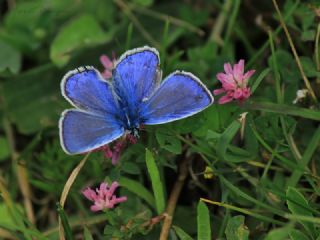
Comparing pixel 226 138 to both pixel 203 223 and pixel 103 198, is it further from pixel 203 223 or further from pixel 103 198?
pixel 103 198

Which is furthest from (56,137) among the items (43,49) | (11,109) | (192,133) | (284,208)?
(284,208)

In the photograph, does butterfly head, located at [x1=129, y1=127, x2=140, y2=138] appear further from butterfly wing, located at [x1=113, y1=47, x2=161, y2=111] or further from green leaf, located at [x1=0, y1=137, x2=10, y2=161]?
green leaf, located at [x1=0, y1=137, x2=10, y2=161]

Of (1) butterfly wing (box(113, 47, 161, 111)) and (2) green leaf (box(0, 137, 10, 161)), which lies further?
(2) green leaf (box(0, 137, 10, 161))

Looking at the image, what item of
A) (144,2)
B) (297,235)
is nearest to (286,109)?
(297,235)

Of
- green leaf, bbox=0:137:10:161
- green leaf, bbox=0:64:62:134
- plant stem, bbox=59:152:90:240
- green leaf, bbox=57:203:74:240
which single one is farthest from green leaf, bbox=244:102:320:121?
green leaf, bbox=0:137:10:161

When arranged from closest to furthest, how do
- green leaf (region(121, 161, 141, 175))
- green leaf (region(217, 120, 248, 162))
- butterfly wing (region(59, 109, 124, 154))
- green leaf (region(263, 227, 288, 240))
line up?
green leaf (region(263, 227, 288, 240))
butterfly wing (region(59, 109, 124, 154))
green leaf (region(217, 120, 248, 162))
green leaf (region(121, 161, 141, 175))

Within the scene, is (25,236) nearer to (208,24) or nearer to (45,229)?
(45,229)
